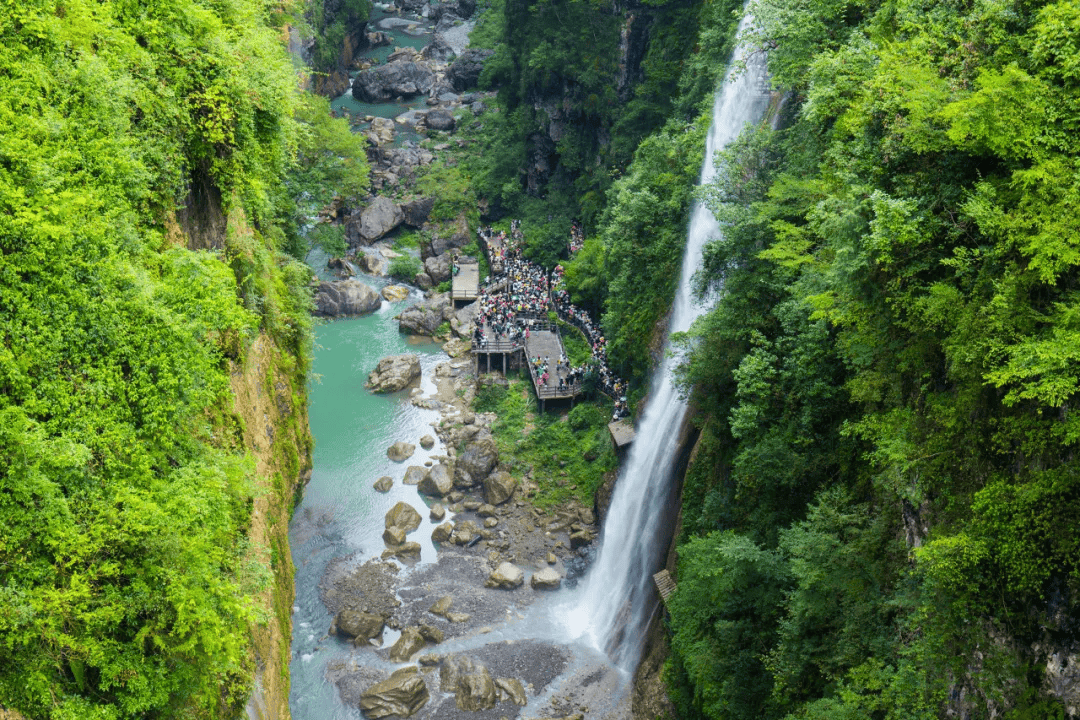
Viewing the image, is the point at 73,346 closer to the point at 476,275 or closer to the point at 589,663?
the point at 589,663

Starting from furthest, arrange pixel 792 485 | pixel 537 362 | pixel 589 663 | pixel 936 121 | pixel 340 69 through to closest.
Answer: pixel 340 69 < pixel 537 362 < pixel 589 663 < pixel 792 485 < pixel 936 121

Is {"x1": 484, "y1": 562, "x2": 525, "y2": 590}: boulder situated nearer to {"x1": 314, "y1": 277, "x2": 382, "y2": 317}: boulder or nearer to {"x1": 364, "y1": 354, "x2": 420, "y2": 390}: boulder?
{"x1": 364, "y1": 354, "x2": 420, "y2": 390}: boulder

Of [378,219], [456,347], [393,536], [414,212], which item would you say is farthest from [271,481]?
[414,212]

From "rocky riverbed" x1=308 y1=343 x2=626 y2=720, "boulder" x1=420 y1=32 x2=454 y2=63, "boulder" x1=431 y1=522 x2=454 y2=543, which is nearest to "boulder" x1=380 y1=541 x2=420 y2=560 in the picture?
"rocky riverbed" x1=308 y1=343 x2=626 y2=720

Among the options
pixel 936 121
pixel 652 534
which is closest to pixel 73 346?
pixel 936 121

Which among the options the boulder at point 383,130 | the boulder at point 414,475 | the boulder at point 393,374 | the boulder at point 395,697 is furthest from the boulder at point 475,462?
the boulder at point 383,130

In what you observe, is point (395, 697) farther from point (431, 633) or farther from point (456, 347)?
point (456, 347)
